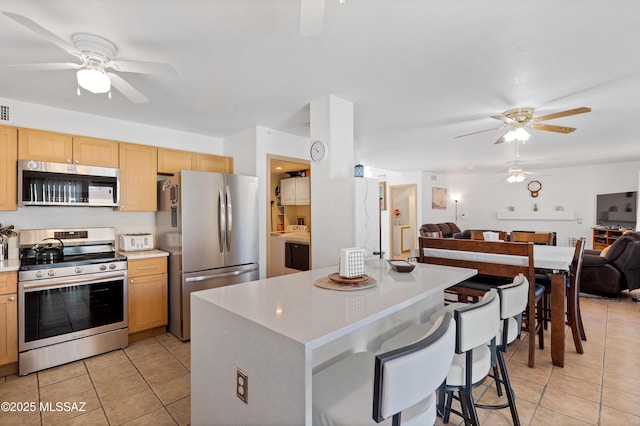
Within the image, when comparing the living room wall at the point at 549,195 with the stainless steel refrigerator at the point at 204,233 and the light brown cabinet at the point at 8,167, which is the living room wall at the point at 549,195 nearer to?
the stainless steel refrigerator at the point at 204,233

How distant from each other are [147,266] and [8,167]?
4.80 ft

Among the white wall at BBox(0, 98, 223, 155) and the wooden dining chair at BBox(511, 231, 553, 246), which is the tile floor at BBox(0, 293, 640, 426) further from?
the white wall at BBox(0, 98, 223, 155)

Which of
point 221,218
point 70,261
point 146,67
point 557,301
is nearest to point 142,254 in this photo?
point 70,261

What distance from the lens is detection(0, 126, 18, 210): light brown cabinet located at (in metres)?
2.76

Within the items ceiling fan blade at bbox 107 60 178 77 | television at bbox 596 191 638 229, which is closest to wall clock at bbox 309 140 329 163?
ceiling fan blade at bbox 107 60 178 77

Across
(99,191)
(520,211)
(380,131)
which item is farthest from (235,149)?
(520,211)

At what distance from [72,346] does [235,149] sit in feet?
8.86

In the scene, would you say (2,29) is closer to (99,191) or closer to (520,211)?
(99,191)

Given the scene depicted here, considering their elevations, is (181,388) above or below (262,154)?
below

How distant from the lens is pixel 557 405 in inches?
82.9

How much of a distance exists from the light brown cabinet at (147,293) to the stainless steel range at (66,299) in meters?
0.10

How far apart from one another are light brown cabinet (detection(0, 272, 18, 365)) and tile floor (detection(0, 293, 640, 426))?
0.67 ft

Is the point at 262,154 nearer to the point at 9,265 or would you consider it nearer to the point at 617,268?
the point at 9,265

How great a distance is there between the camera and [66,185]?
308cm
